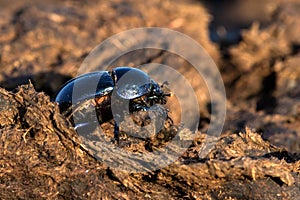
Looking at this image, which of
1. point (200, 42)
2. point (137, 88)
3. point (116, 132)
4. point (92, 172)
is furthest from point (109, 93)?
point (200, 42)

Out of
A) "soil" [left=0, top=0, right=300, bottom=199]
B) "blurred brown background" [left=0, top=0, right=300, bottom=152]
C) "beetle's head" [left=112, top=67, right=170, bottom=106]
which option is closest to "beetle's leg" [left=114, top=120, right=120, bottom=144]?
"soil" [left=0, top=0, right=300, bottom=199]

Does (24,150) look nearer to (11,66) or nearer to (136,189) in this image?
(136,189)

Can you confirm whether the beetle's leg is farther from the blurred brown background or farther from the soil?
the blurred brown background

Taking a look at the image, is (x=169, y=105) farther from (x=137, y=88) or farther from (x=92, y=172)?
(x=92, y=172)

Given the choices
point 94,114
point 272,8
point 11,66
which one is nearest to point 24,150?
point 94,114

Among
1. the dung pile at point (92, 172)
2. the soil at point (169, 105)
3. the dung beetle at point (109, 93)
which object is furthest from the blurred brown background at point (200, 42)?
the dung pile at point (92, 172)

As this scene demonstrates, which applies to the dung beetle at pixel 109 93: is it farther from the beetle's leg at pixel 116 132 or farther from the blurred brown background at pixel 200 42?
the blurred brown background at pixel 200 42
